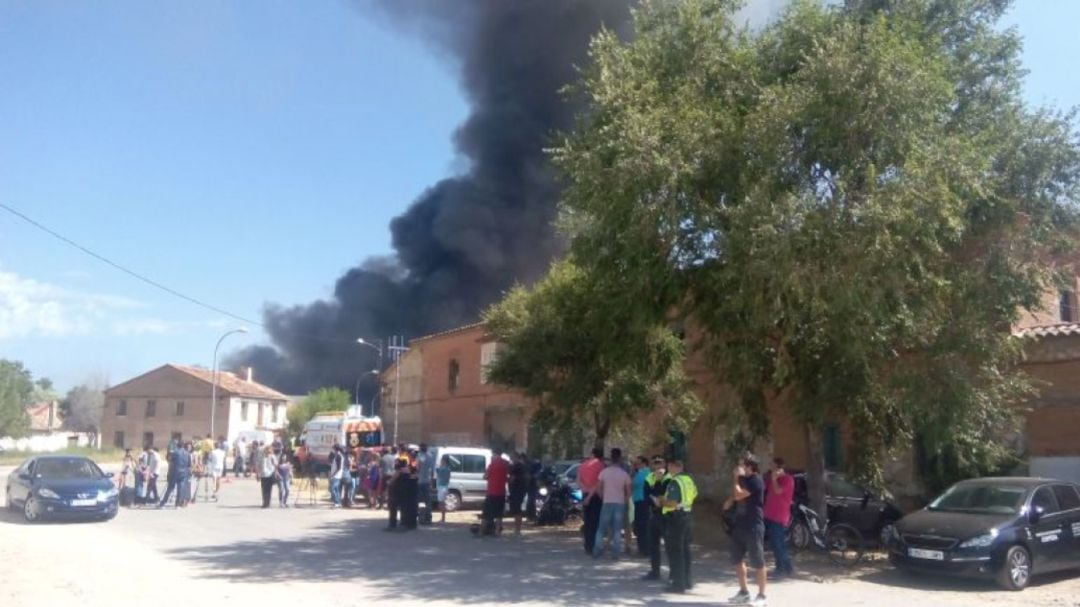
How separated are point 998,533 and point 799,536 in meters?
3.80

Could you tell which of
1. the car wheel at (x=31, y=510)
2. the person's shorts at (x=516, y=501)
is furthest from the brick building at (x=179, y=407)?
the person's shorts at (x=516, y=501)

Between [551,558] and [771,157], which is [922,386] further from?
[551,558]

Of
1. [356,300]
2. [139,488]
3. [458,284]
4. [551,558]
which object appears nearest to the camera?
[551,558]

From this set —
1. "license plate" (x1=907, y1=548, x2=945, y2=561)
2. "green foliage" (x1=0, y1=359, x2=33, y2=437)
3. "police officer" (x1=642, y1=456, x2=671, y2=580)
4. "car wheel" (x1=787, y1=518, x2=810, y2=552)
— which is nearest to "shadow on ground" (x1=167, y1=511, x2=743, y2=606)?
"police officer" (x1=642, y1=456, x2=671, y2=580)

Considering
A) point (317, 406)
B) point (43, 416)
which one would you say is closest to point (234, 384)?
point (317, 406)

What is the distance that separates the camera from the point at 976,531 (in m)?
12.4

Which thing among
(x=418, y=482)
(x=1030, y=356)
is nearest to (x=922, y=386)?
(x=1030, y=356)

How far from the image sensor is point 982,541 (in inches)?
484

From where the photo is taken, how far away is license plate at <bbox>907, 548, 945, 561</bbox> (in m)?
12.5

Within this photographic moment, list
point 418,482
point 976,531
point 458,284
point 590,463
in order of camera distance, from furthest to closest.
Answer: point 458,284 → point 418,482 → point 590,463 → point 976,531

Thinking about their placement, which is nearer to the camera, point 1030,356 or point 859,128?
point 859,128

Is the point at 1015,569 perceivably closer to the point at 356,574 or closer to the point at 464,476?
the point at 356,574

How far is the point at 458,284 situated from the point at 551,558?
54.0 metres

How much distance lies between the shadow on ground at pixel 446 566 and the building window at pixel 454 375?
25.8m
